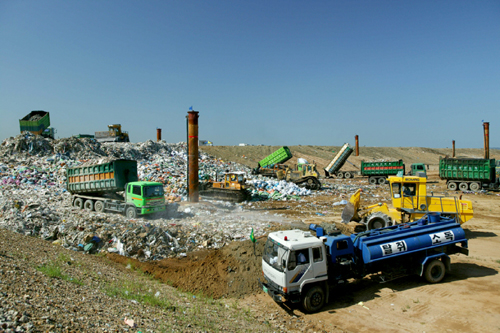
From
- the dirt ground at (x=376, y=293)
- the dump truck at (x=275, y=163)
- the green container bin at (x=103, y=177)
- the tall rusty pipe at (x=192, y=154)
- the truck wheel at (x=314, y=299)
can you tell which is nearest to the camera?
the dirt ground at (x=376, y=293)

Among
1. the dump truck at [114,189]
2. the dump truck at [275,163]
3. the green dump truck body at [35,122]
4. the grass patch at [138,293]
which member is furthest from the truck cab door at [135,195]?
the green dump truck body at [35,122]

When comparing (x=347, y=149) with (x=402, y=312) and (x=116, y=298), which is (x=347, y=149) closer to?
(x=402, y=312)

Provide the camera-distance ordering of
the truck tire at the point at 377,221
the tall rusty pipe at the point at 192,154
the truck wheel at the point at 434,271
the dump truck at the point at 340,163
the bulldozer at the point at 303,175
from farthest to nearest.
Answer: the dump truck at the point at 340,163, the bulldozer at the point at 303,175, the tall rusty pipe at the point at 192,154, the truck tire at the point at 377,221, the truck wheel at the point at 434,271

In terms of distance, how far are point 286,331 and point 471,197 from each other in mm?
20330

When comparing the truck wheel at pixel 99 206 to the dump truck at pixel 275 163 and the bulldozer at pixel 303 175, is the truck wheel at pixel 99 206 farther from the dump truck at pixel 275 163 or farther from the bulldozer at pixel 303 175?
the dump truck at pixel 275 163

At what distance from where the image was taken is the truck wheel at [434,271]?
6.86 metres

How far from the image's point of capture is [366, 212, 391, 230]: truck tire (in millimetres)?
10125

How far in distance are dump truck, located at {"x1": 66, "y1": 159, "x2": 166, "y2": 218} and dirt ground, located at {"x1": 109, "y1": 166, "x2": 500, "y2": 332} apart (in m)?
3.77

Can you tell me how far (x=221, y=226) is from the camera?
11219 mm

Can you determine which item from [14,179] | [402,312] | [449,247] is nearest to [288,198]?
[449,247]

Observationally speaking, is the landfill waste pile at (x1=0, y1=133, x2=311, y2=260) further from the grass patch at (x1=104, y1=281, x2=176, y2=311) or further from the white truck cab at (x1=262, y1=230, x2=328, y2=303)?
the white truck cab at (x1=262, y1=230, x2=328, y2=303)

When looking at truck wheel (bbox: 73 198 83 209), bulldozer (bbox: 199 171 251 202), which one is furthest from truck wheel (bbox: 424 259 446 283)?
truck wheel (bbox: 73 198 83 209)

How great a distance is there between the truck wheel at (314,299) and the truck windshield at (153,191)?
8538 millimetres

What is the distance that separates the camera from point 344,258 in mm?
6496
